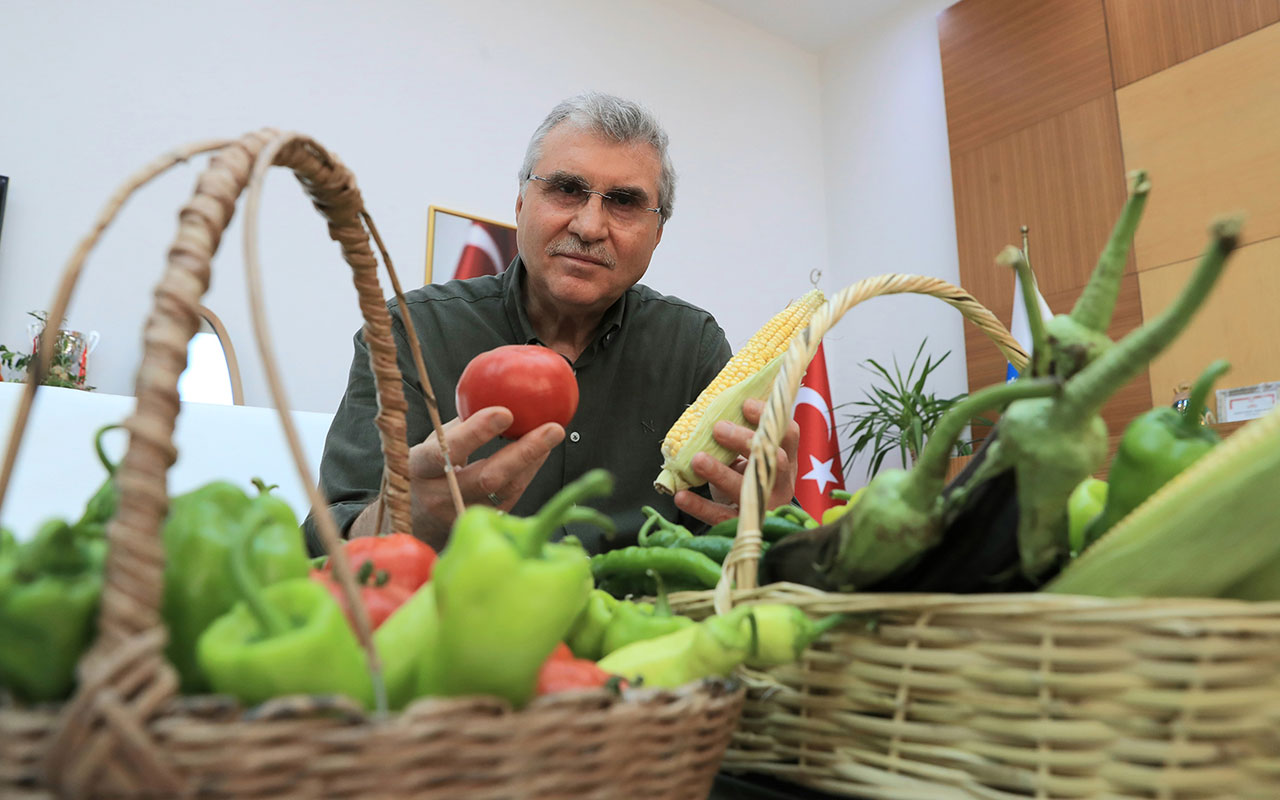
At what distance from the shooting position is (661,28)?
3.62 meters

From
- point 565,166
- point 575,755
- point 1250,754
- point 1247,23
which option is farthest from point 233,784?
point 1247,23

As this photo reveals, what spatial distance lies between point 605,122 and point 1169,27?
253 cm

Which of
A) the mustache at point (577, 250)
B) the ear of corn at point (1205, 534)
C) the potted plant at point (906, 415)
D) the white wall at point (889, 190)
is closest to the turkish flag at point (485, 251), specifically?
the mustache at point (577, 250)

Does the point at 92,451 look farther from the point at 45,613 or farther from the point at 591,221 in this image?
the point at 45,613

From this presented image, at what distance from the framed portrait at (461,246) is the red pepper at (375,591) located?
7.78ft

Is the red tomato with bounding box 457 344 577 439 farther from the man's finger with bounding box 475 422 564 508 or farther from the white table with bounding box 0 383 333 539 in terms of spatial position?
the white table with bounding box 0 383 333 539

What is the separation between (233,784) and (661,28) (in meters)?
3.80

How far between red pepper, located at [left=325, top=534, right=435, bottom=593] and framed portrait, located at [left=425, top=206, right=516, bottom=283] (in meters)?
2.33

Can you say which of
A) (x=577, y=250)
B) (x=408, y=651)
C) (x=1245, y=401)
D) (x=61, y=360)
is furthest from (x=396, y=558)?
(x=1245, y=401)

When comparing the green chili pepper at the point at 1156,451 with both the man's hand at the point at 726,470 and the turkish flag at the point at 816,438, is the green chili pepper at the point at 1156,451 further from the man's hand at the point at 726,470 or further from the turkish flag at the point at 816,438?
the turkish flag at the point at 816,438

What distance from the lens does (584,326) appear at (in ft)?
5.28

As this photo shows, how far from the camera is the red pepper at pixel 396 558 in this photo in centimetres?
51

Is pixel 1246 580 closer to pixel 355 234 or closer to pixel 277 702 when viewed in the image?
pixel 277 702

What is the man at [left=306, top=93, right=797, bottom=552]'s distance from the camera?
4.57 feet
